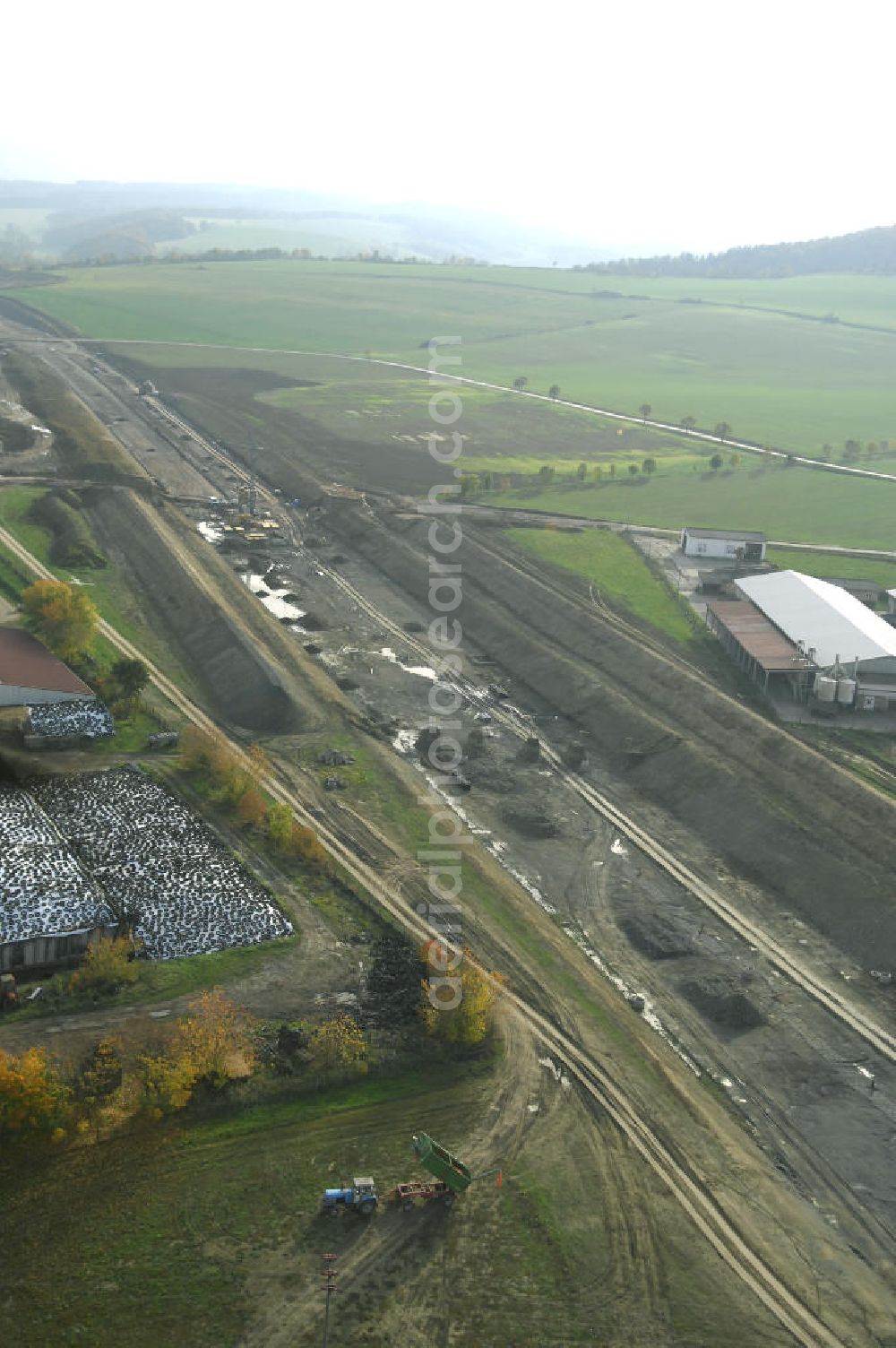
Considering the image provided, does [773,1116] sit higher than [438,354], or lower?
lower

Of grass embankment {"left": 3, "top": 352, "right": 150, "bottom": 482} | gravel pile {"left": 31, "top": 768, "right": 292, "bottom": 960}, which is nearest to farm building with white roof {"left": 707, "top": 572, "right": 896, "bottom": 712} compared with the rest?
gravel pile {"left": 31, "top": 768, "right": 292, "bottom": 960}

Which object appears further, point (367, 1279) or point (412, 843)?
point (412, 843)

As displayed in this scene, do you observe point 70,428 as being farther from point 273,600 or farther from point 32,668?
point 32,668

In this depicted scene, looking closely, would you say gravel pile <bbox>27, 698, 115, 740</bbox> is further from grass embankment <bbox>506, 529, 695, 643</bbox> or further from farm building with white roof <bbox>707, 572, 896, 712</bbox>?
grass embankment <bbox>506, 529, 695, 643</bbox>

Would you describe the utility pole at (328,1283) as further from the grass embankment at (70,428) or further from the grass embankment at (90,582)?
the grass embankment at (70,428)

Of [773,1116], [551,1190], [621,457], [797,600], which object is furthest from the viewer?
[621,457]

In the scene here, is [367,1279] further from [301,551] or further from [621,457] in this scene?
[621,457]

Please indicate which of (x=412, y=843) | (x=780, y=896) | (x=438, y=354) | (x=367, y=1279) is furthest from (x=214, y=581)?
(x=438, y=354)
